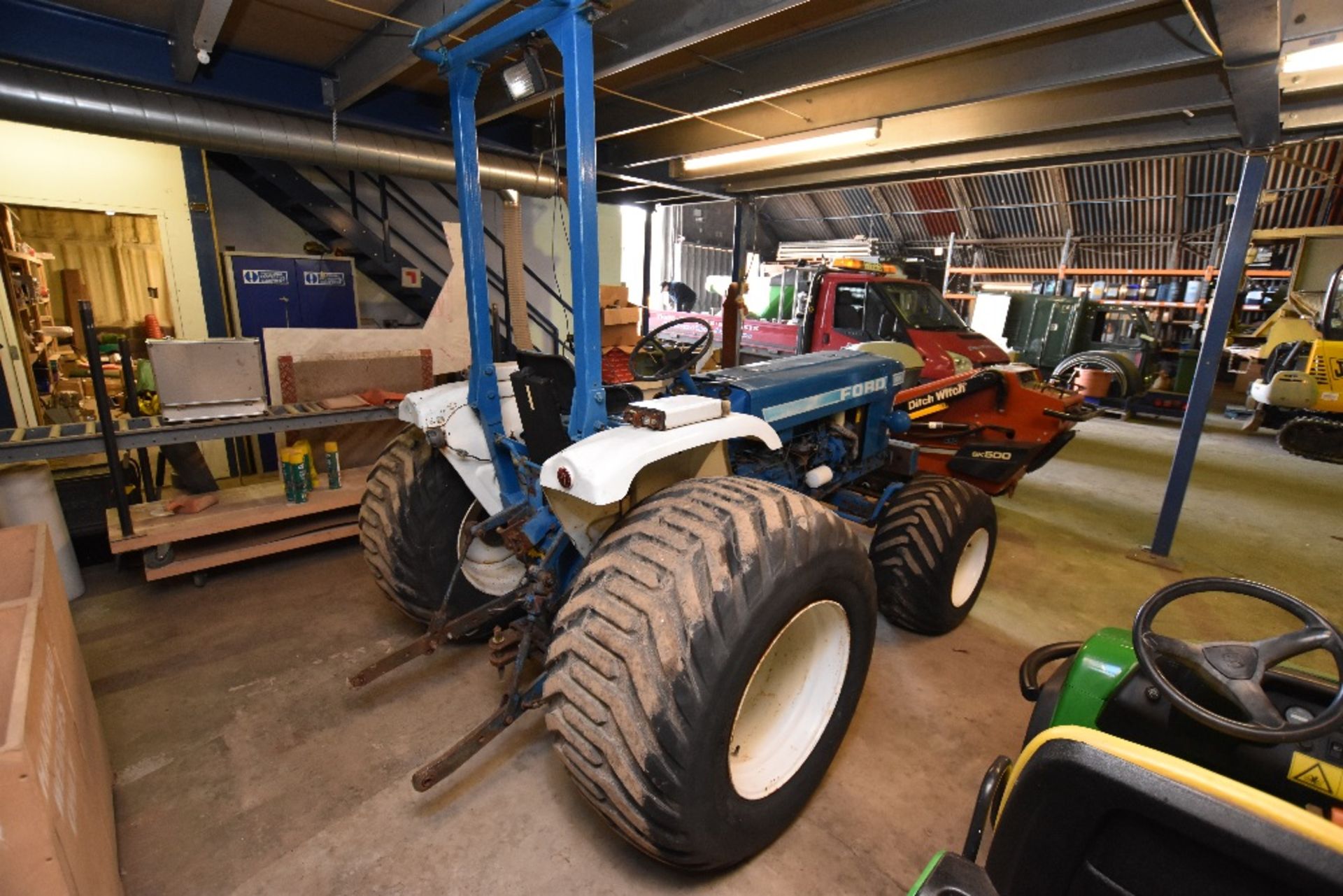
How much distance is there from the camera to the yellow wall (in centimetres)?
429

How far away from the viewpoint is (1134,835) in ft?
2.63

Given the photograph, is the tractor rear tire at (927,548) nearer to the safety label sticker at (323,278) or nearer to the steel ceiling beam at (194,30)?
the steel ceiling beam at (194,30)

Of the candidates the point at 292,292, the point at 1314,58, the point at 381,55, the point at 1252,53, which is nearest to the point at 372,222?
the point at 292,292

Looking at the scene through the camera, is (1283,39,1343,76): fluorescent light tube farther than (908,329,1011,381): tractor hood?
No

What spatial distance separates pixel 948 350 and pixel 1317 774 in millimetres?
5440

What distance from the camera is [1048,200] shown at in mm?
11961

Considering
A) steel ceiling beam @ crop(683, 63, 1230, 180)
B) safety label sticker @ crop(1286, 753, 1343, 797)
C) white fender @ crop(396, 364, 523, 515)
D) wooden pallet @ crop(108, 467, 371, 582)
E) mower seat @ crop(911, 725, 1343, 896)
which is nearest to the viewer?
mower seat @ crop(911, 725, 1343, 896)

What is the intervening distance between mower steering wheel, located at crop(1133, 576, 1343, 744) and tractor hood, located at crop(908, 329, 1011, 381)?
491 cm

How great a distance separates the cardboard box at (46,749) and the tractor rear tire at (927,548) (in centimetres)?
252

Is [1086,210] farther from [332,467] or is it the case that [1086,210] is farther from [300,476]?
[300,476]

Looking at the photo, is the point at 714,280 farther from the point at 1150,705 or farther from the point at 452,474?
the point at 1150,705

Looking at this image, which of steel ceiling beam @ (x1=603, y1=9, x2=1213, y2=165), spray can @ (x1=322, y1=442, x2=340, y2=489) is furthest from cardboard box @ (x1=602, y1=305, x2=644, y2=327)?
spray can @ (x1=322, y1=442, x2=340, y2=489)

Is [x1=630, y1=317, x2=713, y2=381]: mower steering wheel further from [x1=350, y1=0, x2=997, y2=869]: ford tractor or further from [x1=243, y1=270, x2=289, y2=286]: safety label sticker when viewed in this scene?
[x1=243, y1=270, x2=289, y2=286]: safety label sticker

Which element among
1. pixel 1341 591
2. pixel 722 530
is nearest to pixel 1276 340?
pixel 1341 591
